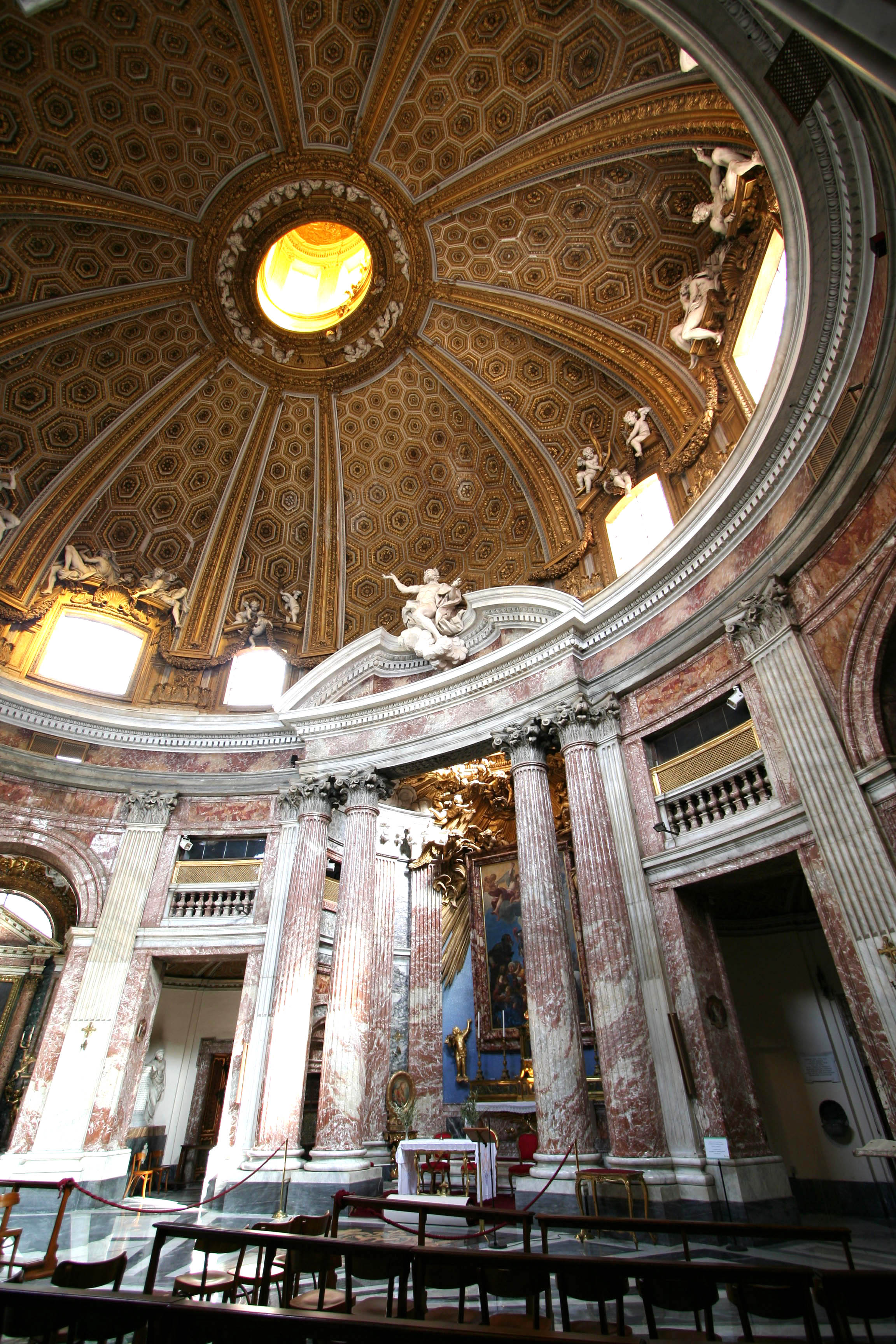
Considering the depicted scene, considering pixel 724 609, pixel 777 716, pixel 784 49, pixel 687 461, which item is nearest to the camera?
pixel 784 49

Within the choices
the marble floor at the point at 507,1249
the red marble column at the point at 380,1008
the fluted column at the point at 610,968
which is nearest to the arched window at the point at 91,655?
the red marble column at the point at 380,1008

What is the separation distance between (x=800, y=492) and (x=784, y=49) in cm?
444

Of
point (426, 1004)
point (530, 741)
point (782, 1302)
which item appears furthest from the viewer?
point (426, 1004)

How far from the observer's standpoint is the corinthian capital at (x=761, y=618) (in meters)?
9.07

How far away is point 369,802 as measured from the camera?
1371cm

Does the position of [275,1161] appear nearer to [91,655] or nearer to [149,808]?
[149,808]

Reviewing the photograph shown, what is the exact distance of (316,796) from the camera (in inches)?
555

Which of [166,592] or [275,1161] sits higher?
[166,592]

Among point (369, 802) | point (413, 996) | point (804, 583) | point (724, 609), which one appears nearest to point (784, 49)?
point (804, 583)

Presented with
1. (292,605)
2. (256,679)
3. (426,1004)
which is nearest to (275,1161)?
(426,1004)

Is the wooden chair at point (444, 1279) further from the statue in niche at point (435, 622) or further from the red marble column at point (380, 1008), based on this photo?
the statue in niche at point (435, 622)

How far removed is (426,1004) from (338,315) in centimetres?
1580

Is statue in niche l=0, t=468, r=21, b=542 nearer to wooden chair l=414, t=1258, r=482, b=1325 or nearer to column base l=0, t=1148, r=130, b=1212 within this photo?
column base l=0, t=1148, r=130, b=1212

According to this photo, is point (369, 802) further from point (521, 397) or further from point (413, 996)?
point (521, 397)
